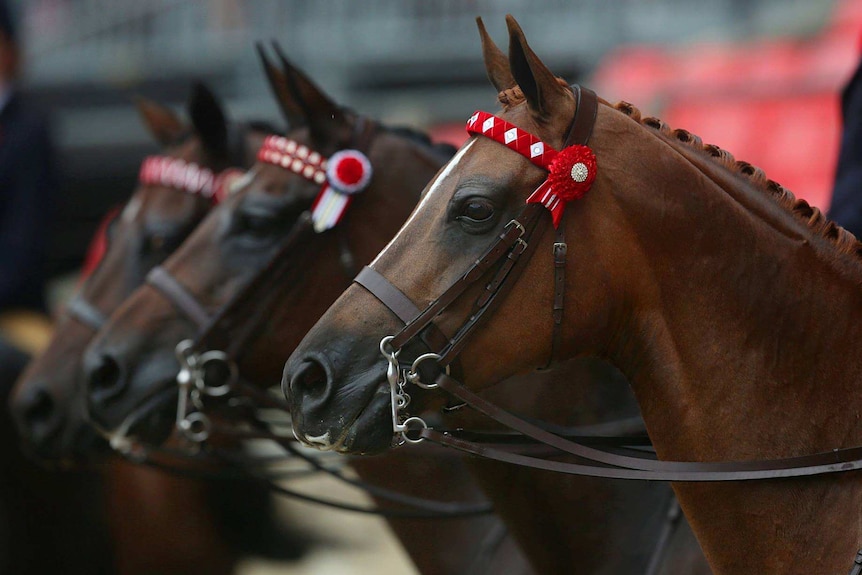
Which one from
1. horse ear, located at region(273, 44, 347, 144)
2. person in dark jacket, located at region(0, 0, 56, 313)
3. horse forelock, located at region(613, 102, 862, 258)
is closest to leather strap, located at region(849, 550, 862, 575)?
horse forelock, located at region(613, 102, 862, 258)

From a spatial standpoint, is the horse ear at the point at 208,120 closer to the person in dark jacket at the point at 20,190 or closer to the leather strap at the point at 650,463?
the person in dark jacket at the point at 20,190

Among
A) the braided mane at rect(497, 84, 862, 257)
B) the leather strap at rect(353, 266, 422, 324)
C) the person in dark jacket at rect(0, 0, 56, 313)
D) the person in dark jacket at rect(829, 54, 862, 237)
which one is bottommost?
the person in dark jacket at rect(0, 0, 56, 313)

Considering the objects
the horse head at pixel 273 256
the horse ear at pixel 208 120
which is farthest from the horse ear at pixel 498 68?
the horse ear at pixel 208 120

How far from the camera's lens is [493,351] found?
2346 millimetres

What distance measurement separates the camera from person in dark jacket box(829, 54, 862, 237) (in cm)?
344

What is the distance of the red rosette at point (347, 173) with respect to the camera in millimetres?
3396

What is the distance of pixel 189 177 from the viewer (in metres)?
4.28

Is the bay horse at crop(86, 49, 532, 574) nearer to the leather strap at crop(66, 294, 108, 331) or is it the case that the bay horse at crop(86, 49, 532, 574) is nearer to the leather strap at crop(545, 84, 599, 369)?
the leather strap at crop(66, 294, 108, 331)

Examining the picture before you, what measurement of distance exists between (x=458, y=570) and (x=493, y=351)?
1369 millimetres

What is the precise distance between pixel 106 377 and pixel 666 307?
214 cm

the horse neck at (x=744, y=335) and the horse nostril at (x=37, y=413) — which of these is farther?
the horse nostril at (x=37, y=413)

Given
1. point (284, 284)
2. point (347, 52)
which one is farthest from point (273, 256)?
point (347, 52)

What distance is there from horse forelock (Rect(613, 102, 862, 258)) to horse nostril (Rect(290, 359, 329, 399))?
0.93m

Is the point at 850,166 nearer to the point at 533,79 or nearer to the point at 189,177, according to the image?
the point at 533,79
